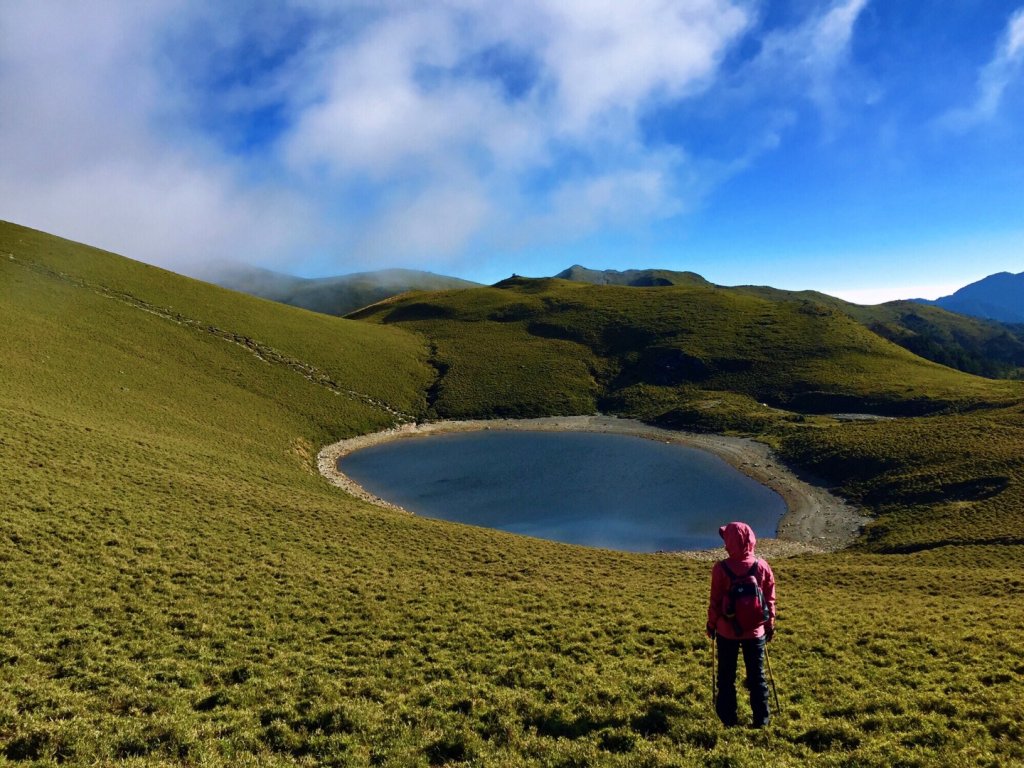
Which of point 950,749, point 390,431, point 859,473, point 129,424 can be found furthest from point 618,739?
point 390,431

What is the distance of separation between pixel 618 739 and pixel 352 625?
9376mm


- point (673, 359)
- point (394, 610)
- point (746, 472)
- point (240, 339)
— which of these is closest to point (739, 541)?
point (394, 610)

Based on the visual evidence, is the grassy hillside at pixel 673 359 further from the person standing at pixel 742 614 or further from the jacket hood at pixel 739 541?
the jacket hood at pixel 739 541

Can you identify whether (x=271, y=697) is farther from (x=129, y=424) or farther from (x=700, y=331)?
(x=700, y=331)

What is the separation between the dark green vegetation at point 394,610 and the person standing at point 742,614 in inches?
32.1

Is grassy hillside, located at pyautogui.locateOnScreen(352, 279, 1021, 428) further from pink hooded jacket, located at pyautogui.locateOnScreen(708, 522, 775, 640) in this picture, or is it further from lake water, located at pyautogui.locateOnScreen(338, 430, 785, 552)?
pink hooded jacket, located at pyautogui.locateOnScreen(708, 522, 775, 640)

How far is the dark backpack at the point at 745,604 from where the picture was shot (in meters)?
8.69

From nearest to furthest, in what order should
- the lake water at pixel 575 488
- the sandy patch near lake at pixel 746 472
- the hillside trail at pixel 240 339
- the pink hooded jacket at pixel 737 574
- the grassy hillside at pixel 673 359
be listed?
the pink hooded jacket at pixel 737 574
the sandy patch near lake at pixel 746 472
the lake water at pixel 575 488
the hillside trail at pixel 240 339
the grassy hillside at pixel 673 359

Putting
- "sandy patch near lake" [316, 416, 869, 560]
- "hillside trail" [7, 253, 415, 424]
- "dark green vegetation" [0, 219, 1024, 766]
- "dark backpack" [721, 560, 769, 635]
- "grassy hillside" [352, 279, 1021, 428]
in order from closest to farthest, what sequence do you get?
"dark backpack" [721, 560, 769, 635], "dark green vegetation" [0, 219, 1024, 766], "sandy patch near lake" [316, 416, 869, 560], "hillside trail" [7, 253, 415, 424], "grassy hillside" [352, 279, 1021, 428]

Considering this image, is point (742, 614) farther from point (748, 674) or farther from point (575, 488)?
point (575, 488)

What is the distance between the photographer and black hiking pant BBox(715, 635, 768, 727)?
8.95 meters

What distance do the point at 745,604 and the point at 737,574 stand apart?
473 millimetres

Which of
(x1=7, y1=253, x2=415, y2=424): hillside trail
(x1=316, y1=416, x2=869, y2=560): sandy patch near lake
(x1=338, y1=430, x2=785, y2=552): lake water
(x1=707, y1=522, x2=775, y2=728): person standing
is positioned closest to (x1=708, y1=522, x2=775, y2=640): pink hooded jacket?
(x1=707, y1=522, x2=775, y2=728): person standing

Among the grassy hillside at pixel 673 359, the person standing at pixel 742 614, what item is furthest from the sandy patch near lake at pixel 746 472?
the person standing at pixel 742 614
